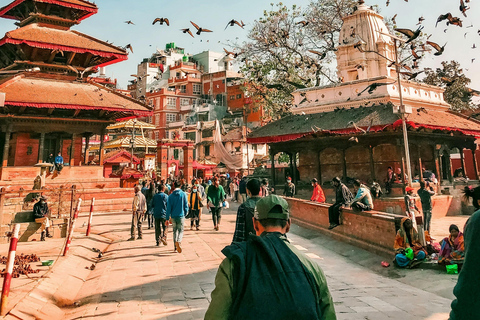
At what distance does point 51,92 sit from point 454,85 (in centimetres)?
3447

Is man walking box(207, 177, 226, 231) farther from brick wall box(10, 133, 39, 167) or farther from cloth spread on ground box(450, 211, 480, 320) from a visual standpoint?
brick wall box(10, 133, 39, 167)

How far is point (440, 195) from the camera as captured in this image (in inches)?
606

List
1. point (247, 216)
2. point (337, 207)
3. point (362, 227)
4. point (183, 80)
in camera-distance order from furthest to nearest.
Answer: point (183, 80), point (337, 207), point (362, 227), point (247, 216)

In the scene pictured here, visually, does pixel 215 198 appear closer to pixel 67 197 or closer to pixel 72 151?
pixel 67 197

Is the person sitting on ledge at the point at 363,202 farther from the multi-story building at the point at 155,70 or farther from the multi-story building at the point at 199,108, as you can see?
the multi-story building at the point at 155,70

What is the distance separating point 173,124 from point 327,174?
3919 centimetres

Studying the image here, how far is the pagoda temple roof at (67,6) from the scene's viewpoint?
19.8 meters

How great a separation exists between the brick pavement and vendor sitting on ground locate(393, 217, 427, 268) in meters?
0.27

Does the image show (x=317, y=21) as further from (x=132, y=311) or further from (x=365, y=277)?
(x=132, y=311)

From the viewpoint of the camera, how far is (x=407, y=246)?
6.81 m

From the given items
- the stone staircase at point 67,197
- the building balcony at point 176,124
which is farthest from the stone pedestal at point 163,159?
the building balcony at point 176,124

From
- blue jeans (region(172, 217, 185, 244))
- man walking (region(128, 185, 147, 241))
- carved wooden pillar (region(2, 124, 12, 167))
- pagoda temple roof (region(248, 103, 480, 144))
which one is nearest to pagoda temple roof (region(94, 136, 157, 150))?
carved wooden pillar (region(2, 124, 12, 167))

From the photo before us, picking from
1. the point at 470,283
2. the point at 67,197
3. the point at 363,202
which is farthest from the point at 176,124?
the point at 470,283

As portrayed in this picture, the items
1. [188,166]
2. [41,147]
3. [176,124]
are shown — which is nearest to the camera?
[41,147]
